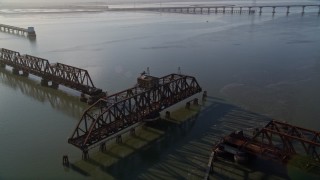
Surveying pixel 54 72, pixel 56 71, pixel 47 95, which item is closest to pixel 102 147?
pixel 47 95

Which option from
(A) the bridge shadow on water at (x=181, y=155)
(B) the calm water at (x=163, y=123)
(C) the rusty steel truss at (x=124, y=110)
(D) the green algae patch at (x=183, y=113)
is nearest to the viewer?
(A) the bridge shadow on water at (x=181, y=155)

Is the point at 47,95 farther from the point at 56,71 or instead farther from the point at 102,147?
the point at 102,147

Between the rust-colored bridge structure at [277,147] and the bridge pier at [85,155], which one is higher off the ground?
the rust-colored bridge structure at [277,147]

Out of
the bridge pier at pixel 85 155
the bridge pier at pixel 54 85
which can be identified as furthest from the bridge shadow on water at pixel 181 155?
the bridge pier at pixel 54 85

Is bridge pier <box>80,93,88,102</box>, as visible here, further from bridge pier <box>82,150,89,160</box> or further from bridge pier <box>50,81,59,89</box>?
bridge pier <box>82,150,89,160</box>

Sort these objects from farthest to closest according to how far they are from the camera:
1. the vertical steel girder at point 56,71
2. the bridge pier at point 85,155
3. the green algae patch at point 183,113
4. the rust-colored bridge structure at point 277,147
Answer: the vertical steel girder at point 56,71
the green algae patch at point 183,113
the bridge pier at point 85,155
the rust-colored bridge structure at point 277,147

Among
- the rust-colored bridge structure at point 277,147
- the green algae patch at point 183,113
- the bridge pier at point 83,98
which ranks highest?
the rust-colored bridge structure at point 277,147

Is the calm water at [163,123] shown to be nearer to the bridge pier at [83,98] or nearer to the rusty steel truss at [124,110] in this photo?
the bridge pier at [83,98]

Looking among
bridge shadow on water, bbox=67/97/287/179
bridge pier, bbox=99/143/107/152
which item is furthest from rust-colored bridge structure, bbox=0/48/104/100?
bridge shadow on water, bbox=67/97/287/179
